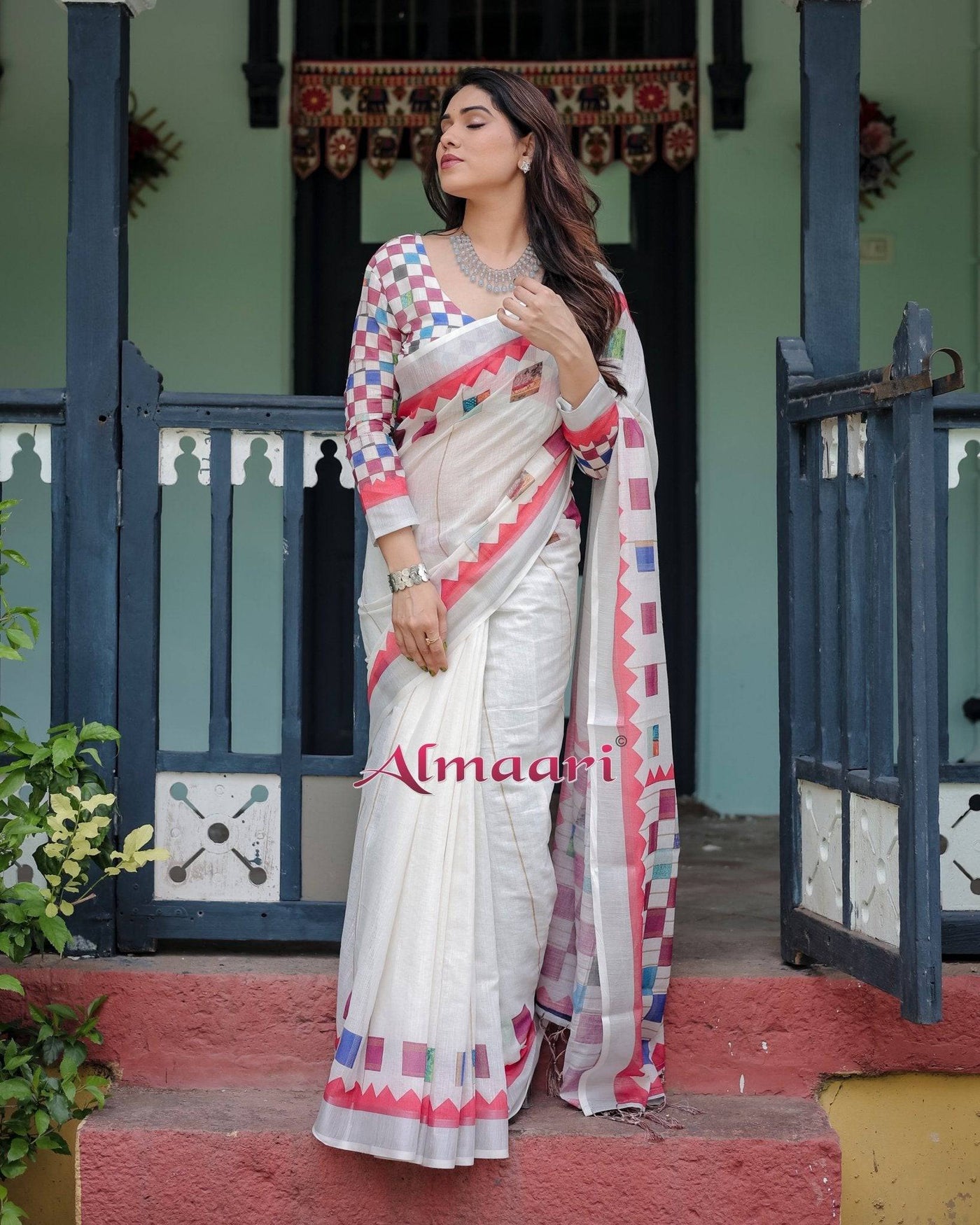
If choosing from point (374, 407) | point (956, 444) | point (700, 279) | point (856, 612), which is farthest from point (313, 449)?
point (700, 279)

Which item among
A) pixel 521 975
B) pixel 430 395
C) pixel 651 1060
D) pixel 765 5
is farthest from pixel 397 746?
pixel 765 5

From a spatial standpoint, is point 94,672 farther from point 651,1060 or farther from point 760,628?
point 760,628

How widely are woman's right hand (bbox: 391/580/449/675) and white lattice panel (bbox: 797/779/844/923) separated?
36.9 inches

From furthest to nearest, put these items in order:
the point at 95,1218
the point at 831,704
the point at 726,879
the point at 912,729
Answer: the point at 726,879, the point at 831,704, the point at 95,1218, the point at 912,729

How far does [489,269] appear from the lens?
9.57ft

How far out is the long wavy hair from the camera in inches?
114

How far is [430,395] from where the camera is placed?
288 cm

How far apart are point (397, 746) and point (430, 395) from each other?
683 mm

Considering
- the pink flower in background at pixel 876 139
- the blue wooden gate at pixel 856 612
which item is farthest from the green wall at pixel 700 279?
the blue wooden gate at pixel 856 612

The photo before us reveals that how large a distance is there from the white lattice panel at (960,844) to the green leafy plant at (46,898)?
1.70m

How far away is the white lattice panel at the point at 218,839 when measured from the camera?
3.32m

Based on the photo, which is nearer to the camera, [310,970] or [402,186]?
[310,970]

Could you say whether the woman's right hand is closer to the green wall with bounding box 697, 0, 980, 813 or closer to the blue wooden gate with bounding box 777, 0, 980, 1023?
the blue wooden gate with bounding box 777, 0, 980, 1023

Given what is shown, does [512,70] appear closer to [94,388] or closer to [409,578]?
[94,388]
